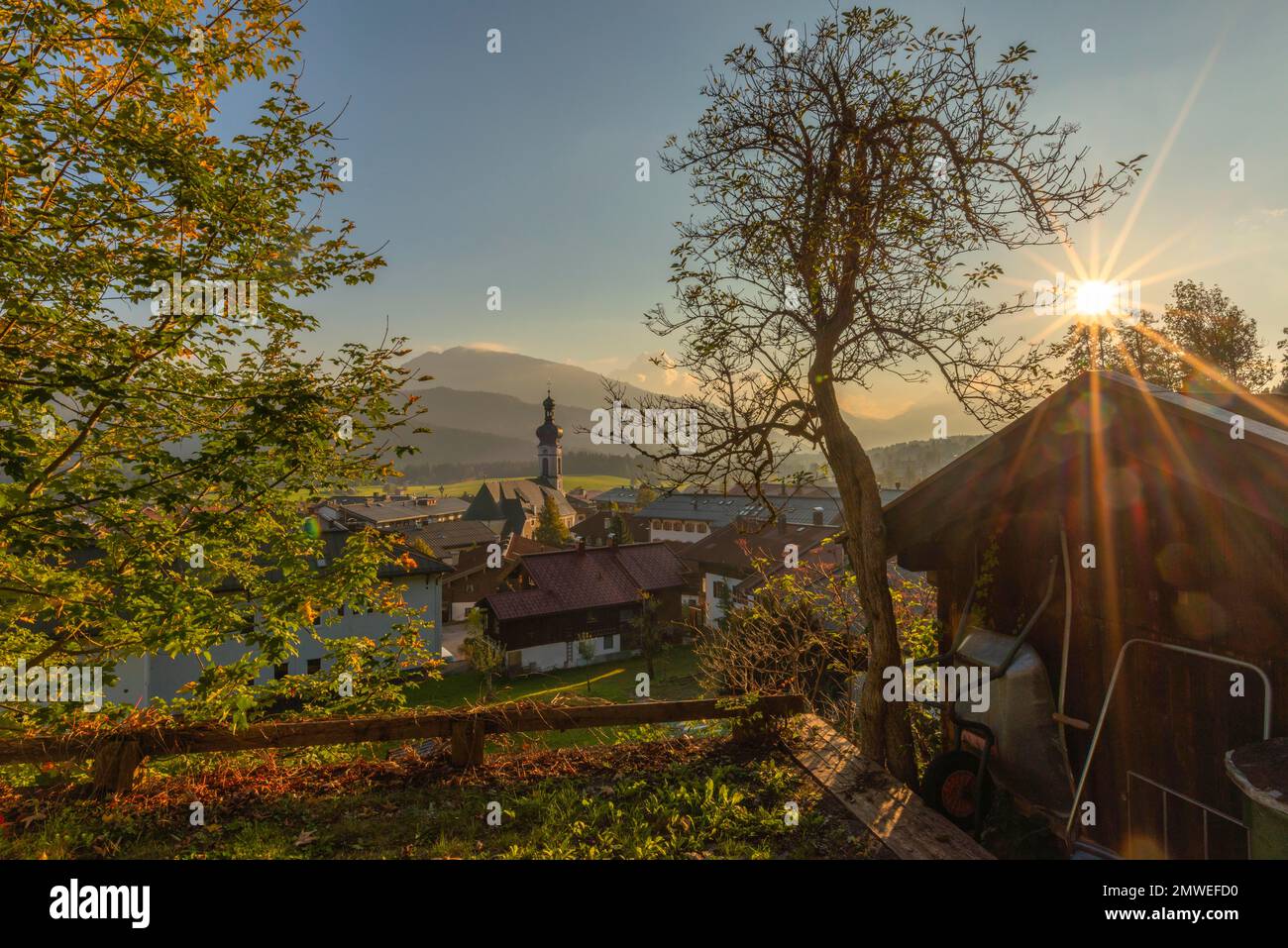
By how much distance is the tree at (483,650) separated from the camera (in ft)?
112

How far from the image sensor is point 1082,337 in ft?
48.9

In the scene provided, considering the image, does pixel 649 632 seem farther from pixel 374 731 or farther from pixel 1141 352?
pixel 374 731

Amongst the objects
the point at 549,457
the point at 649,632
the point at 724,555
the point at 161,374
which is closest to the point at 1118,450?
A: the point at 161,374

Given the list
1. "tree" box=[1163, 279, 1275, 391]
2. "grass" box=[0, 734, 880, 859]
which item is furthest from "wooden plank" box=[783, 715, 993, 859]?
"tree" box=[1163, 279, 1275, 391]

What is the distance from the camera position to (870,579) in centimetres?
642

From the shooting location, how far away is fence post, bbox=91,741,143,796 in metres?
4.90

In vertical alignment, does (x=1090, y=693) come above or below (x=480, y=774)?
above

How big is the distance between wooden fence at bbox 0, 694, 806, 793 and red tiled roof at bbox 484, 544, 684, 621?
122ft

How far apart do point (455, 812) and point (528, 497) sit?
113716 millimetres

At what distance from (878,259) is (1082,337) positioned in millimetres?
11776

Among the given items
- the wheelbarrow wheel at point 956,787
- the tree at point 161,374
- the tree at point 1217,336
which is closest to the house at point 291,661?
the tree at point 161,374

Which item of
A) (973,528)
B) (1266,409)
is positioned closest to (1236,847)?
(973,528)

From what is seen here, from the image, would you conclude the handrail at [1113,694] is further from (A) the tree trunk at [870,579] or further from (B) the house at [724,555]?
(B) the house at [724,555]
